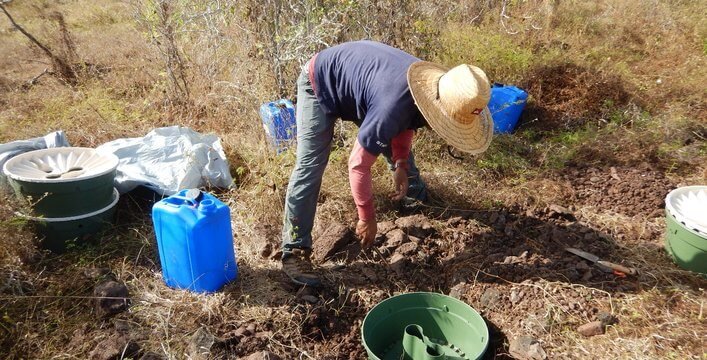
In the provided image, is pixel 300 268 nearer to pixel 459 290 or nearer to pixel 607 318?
pixel 459 290

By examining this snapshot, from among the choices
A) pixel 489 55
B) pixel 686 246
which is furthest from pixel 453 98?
pixel 489 55

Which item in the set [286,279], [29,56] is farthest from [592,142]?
[29,56]

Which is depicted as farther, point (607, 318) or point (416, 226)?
point (416, 226)

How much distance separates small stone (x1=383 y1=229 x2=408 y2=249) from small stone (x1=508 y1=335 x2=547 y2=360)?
36.6 inches

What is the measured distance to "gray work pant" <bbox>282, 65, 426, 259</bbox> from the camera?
2676 millimetres

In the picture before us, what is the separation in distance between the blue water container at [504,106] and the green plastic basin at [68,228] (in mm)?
3359

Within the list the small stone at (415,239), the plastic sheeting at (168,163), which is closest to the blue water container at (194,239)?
the plastic sheeting at (168,163)

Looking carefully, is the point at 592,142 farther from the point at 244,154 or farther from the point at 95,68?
the point at 95,68

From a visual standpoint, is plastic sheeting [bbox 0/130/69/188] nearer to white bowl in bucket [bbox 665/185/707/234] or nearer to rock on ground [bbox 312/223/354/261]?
rock on ground [bbox 312/223/354/261]

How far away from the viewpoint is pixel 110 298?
2.44 m

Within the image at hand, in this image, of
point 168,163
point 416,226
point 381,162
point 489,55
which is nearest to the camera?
point 416,226

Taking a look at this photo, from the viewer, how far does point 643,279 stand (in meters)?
2.63

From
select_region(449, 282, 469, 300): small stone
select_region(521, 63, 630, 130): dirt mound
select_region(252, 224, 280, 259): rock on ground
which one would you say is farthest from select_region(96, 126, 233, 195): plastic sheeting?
select_region(521, 63, 630, 130): dirt mound

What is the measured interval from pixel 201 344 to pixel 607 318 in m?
2.06
